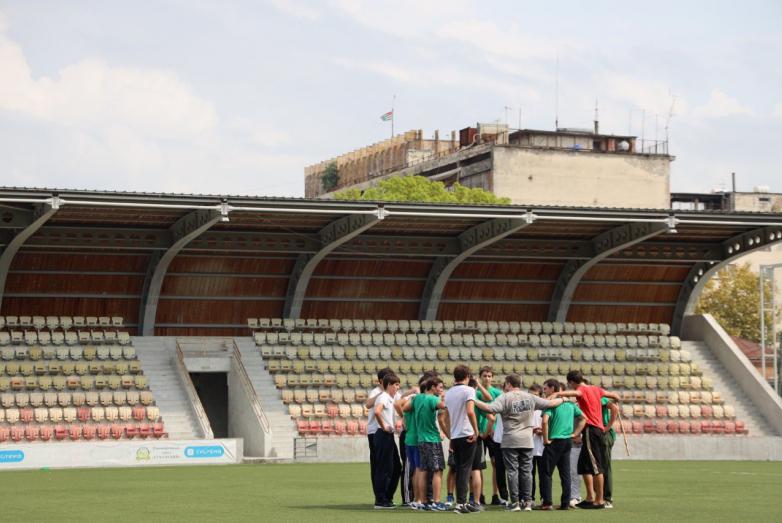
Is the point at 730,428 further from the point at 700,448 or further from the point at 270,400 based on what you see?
the point at 270,400

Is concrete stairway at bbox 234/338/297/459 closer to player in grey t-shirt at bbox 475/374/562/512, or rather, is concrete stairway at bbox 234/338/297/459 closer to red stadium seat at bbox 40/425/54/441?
red stadium seat at bbox 40/425/54/441

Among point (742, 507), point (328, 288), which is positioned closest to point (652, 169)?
point (328, 288)

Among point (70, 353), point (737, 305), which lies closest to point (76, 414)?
point (70, 353)

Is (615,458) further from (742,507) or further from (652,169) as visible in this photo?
(652,169)

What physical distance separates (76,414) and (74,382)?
54.1 inches

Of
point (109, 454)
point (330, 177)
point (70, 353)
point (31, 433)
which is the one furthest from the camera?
point (330, 177)

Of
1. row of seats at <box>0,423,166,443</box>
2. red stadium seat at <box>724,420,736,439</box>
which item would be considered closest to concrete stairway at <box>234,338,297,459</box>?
row of seats at <box>0,423,166,443</box>

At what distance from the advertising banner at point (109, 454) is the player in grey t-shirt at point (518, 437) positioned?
13738 millimetres

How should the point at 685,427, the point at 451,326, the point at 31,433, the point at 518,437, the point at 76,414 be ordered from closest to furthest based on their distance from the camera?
the point at 518,437 < the point at 31,433 < the point at 76,414 < the point at 685,427 < the point at 451,326

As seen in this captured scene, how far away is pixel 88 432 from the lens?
27.0m

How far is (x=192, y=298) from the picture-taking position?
33.1 metres

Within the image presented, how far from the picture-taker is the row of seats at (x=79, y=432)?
26.3 meters

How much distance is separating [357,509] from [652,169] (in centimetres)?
6337

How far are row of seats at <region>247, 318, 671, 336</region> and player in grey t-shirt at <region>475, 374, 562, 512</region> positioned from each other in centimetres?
2076
